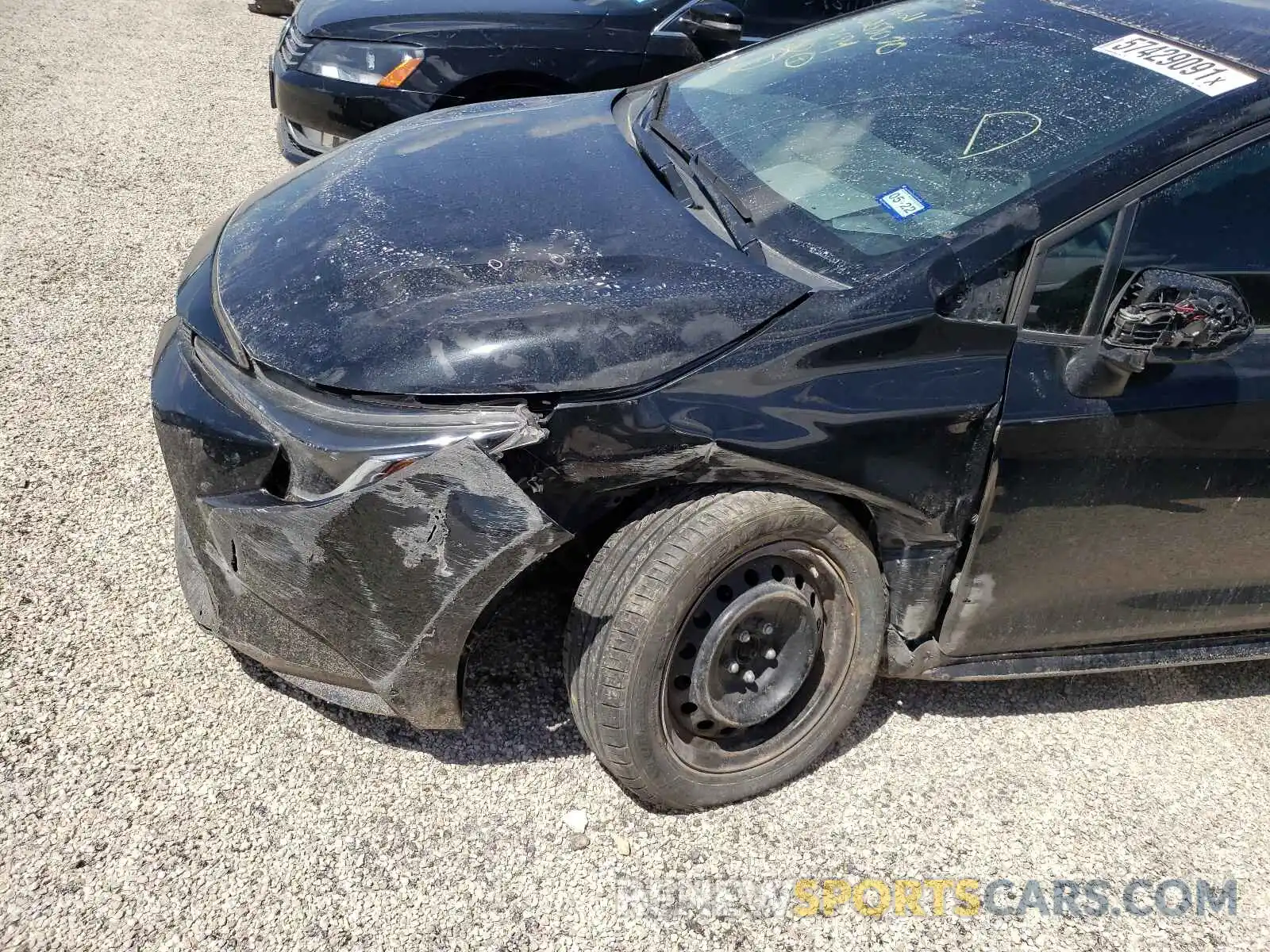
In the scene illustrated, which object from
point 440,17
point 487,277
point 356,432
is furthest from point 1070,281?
point 440,17

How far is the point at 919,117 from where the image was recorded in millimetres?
2715

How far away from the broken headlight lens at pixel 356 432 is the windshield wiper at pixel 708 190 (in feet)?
2.43

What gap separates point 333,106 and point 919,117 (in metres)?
3.36

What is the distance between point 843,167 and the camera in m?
2.65

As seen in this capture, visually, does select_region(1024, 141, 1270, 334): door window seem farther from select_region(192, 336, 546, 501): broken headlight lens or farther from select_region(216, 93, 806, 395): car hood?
select_region(192, 336, 546, 501): broken headlight lens

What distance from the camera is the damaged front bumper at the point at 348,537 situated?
204 centimetres

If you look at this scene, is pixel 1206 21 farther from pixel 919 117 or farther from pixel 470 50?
pixel 470 50

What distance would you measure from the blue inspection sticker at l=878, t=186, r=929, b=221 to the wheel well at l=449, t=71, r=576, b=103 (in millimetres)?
3150

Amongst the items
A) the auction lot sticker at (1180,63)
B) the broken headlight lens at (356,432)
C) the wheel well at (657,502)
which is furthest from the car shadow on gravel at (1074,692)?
the auction lot sticker at (1180,63)

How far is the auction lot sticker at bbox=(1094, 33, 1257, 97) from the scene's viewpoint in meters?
2.44

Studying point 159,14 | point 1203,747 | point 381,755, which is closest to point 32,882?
point 381,755

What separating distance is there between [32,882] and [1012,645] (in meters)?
2.30

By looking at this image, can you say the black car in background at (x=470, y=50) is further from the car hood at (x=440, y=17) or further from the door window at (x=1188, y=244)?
the door window at (x=1188, y=244)

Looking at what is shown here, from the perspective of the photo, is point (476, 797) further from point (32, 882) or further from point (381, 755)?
point (32, 882)
